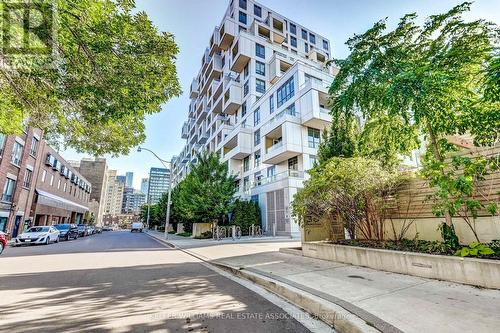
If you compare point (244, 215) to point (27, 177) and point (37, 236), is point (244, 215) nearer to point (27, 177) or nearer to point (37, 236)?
point (37, 236)

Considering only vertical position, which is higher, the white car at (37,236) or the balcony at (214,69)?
the balcony at (214,69)

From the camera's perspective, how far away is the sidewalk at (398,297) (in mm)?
3297

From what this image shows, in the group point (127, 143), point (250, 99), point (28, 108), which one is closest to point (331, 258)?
point (127, 143)

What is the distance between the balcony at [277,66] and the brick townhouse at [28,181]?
28.1 m

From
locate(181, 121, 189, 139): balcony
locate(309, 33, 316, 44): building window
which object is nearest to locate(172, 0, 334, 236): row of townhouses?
A: locate(309, 33, 316, 44): building window

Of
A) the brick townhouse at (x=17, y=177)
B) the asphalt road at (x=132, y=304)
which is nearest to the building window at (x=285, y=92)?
the asphalt road at (x=132, y=304)

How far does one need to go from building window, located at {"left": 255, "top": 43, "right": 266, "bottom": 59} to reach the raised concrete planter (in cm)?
3379

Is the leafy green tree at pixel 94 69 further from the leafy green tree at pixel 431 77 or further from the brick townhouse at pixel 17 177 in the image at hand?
the brick townhouse at pixel 17 177

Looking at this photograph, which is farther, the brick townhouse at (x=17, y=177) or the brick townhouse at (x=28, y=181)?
the brick townhouse at (x=28, y=181)

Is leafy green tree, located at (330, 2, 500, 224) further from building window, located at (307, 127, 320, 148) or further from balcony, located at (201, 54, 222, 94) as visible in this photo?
balcony, located at (201, 54, 222, 94)

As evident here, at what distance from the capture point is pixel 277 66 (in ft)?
112

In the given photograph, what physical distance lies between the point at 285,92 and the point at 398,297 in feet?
86.3

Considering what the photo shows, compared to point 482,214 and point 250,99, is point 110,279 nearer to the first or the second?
point 482,214

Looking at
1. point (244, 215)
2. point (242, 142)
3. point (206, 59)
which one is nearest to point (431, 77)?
point (244, 215)
